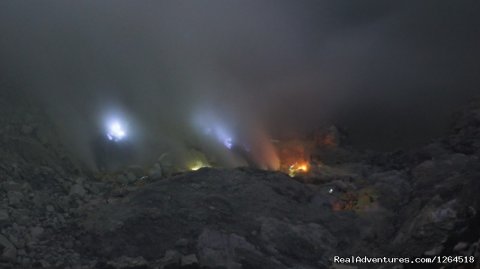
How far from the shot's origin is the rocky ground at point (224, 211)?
56.5ft

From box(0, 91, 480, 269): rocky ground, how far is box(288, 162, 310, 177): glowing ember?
9.19 feet

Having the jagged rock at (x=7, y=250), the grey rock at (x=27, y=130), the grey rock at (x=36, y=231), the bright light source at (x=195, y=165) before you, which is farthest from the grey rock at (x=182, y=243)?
the grey rock at (x=27, y=130)

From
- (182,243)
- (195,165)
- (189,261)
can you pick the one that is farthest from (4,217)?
(195,165)

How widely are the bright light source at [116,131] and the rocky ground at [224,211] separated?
381 centimetres

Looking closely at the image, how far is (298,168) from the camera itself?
32812mm

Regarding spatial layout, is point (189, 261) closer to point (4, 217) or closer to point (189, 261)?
point (189, 261)

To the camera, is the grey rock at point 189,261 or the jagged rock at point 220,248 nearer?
the grey rock at point 189,261

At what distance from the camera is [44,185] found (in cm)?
2131

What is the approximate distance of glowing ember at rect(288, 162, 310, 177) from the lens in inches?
1213

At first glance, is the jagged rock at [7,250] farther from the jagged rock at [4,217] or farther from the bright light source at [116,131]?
the bright light source at [116,131]

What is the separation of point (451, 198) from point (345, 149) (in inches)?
587

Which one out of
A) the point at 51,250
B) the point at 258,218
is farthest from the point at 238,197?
the point at 51,250

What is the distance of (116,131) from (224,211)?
12390mm

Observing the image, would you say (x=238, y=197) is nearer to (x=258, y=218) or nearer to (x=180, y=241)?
(x=258, y=218)
